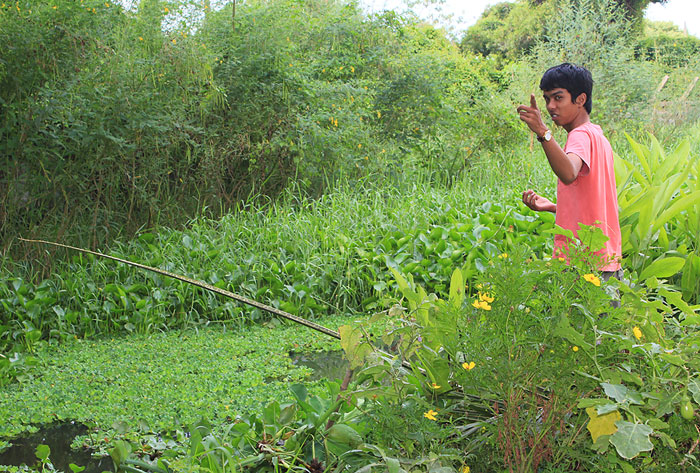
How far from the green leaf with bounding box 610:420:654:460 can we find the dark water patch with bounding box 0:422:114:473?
2.17m

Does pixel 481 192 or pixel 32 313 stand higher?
pixel 481 192

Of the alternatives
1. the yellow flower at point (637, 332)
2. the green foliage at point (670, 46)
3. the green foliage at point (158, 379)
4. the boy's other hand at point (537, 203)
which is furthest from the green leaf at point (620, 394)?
the green foliage at point (670, 46)

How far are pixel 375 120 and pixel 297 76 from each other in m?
2.20

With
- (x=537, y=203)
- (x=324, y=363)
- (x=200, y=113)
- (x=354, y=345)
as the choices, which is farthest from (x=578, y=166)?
(x=200, y=113)

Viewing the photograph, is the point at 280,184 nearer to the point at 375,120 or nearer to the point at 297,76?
the point at 297,76

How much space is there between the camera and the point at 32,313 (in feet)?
15.7

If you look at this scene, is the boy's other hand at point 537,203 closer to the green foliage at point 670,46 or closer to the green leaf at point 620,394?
the green leaf at point 620,394

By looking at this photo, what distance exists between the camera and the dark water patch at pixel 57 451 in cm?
285

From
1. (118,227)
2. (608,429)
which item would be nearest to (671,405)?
(608,429)

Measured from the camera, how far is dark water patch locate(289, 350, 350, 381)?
156 inches

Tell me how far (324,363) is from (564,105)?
224 centimetres

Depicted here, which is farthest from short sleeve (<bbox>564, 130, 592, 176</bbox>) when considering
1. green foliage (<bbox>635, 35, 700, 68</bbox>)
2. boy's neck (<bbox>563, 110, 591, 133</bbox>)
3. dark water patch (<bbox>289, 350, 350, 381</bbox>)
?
green foliage (<bbox>635, 35, 700, 68</bbox>)

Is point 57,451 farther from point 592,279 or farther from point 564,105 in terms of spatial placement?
point 564,105

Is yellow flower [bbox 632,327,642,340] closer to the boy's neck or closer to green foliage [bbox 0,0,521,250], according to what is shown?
the boy's neck
